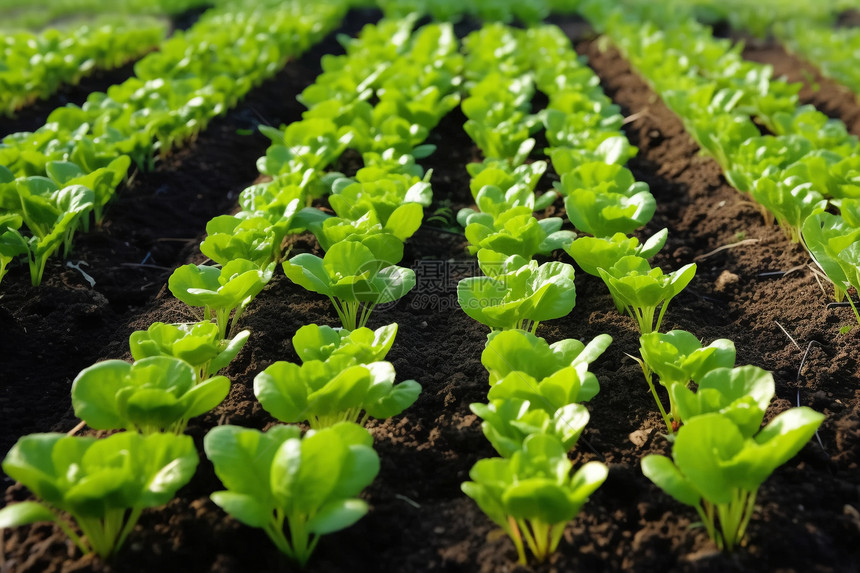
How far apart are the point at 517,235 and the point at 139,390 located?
4.87 ft

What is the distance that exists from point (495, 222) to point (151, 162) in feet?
8.01

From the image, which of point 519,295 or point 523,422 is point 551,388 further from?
point 519,295

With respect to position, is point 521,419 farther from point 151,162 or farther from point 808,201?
point 151,162

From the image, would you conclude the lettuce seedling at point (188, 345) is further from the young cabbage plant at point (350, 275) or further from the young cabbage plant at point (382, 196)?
the young cabbage plant at point (382, 196)

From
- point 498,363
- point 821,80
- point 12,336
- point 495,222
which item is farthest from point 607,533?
point 821,80

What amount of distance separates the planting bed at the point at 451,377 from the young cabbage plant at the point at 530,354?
262 mm

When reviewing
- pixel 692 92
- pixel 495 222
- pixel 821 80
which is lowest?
pixel 821 80

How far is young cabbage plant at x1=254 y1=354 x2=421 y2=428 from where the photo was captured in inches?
74.9

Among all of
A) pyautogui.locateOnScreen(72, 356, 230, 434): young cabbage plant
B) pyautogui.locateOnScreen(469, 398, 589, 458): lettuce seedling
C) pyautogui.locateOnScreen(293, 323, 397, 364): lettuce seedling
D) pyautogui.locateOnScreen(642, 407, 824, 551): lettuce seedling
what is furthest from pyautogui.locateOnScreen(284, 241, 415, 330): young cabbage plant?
pyautogui.locateOnScreen(642, 407, 824, 551): lettuce seedling

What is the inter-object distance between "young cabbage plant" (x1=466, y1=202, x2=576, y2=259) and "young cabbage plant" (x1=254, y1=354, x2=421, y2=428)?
3.16 feet

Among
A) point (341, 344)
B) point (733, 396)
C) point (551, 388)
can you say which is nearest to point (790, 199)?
point (733, 396)

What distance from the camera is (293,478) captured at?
63.9 inches

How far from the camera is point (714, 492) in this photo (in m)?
1.67

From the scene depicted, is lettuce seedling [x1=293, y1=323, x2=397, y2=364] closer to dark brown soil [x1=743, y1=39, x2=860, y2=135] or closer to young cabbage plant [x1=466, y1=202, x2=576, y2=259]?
young cabbage plant [x1=466, y1=202, x2=576, y2=259]
